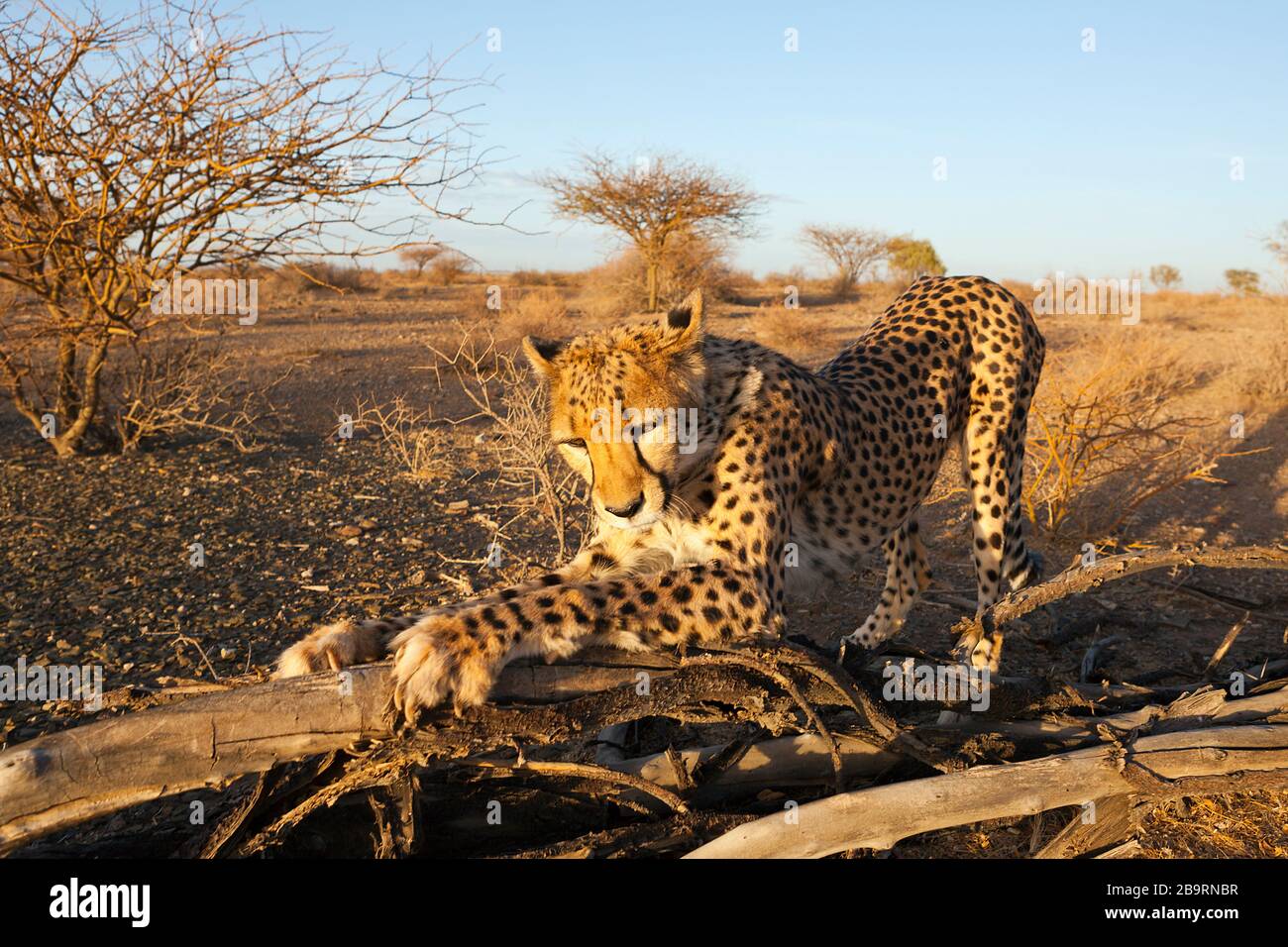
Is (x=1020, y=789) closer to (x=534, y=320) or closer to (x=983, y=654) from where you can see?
(x=983, y=654)

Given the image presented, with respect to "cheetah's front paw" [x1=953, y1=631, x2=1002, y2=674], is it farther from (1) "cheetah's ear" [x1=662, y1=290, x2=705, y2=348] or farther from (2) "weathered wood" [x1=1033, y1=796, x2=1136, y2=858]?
(1) "cheetah's ear" [x1=662, y1=290, x2=705, y2=348]

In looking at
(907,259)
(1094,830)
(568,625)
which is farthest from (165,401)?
(907,259)

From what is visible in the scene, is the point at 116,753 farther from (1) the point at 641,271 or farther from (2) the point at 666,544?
(1) the point at 641,271

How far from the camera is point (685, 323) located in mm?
3299

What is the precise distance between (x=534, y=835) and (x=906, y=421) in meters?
2.26

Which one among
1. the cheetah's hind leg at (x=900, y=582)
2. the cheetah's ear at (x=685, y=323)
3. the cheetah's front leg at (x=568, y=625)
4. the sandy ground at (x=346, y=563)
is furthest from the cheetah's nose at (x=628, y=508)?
the cheetah's hind leg at (x=900, y=582)

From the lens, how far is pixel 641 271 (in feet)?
79.2

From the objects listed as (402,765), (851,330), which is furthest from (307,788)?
(851,330)

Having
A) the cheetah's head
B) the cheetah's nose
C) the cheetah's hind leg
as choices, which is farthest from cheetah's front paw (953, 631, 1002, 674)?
the cheetah's nose

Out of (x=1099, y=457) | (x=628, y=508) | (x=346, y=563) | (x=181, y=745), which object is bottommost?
(x=346, y=563)

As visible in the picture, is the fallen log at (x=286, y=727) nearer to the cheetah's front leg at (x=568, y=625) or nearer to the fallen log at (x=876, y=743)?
the cheetah's front leg at (x=568, y=625)

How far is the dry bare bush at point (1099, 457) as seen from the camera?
678cm

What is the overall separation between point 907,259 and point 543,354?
99.0 ft

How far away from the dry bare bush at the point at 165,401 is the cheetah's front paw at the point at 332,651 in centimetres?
548
